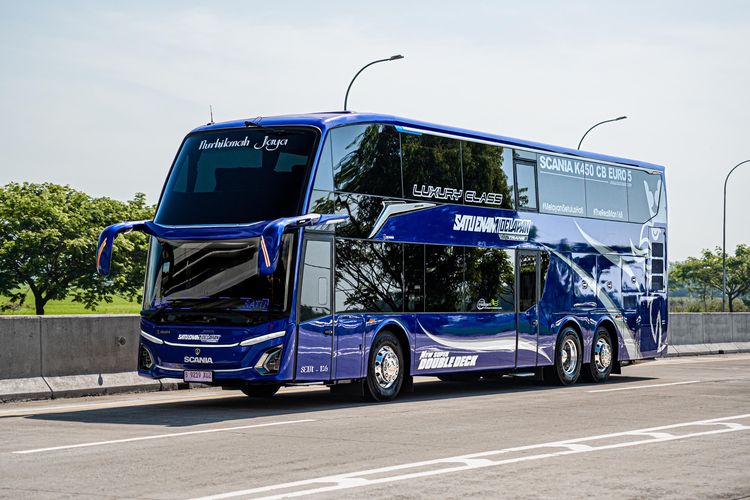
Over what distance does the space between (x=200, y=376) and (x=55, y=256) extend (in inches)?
2507

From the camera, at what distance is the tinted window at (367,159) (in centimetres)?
1614

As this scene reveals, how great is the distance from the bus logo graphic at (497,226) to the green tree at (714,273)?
115551 millimetres

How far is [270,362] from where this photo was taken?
15.0m

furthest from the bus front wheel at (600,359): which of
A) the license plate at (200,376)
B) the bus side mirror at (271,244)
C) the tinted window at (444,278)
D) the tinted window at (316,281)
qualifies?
the license plate at (200,376)

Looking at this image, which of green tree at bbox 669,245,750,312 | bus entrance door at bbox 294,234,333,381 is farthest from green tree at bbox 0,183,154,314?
green tree at bbox 669,245,750,312

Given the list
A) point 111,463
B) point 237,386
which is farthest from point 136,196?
point 111,463

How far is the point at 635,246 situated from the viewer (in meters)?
23.5

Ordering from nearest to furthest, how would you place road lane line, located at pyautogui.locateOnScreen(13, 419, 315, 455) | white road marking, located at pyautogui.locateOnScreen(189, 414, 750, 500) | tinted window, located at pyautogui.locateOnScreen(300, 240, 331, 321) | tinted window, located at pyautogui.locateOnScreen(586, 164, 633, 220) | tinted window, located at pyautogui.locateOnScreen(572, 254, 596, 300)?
1. white road marking, located at pyautogui.locateOnScreen(189, 414, 750, 500)
2. road lane line, located at pyautogui.locateOnScreen(13, 419, 315, 455)
3. tinted window, located at pyautogui.locateOnScreen(300, 240, 331, 321)
4. tinted window, located at pyautogui.locateOnScreen(572, 254, 596, 300)
5. tinted window, located at pyautogui.locateOnScreen(586, 164, 633, 220)

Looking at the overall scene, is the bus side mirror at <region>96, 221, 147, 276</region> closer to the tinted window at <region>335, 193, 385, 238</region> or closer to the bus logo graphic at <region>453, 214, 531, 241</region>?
the tinted window at <region>335, 193, 385, 238</region>

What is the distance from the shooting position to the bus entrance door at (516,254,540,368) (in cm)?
2012

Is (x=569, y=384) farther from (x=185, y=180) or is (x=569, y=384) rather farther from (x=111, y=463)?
(x=111, y=463)

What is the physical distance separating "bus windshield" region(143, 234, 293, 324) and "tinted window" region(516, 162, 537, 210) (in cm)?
637

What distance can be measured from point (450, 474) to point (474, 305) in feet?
32.2

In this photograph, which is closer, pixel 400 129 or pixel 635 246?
pixel 400 129
